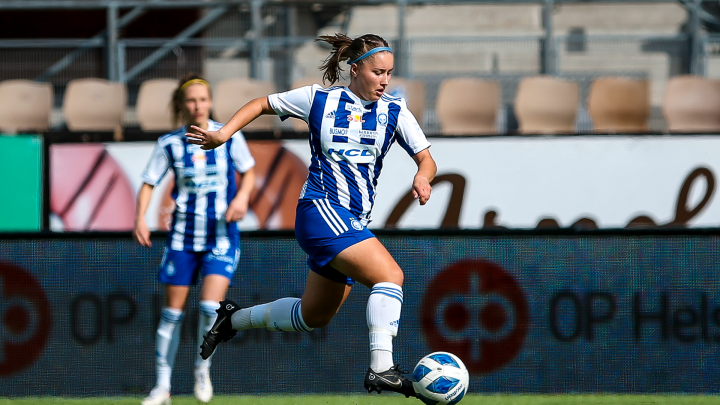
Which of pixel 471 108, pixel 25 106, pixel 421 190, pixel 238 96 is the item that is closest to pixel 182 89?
pixel 421 190

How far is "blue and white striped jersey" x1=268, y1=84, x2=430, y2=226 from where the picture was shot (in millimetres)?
4461

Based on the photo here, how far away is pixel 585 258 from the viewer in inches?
230

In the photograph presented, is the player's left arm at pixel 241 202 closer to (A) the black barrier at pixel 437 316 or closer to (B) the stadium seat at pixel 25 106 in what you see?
(A) the black barrier at pixel 437 316

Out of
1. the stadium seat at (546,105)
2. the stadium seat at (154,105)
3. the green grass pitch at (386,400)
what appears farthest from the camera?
the stadium seat at (154,105)

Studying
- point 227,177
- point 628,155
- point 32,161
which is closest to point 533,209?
point 628,155

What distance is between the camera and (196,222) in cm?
570

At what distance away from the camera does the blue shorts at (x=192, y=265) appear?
5617mm

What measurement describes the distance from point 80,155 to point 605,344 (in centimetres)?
614

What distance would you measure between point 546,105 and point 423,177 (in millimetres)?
7032

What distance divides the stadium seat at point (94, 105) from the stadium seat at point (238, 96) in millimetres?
1230

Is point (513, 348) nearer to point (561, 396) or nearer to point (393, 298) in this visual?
point (561, 396)

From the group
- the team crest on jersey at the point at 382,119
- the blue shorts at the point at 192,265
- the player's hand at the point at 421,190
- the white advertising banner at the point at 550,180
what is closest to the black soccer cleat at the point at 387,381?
the player's hand at the point at 421,190

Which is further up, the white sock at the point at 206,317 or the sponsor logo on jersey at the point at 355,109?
the sponsor logo on jersey at the point at 355,109

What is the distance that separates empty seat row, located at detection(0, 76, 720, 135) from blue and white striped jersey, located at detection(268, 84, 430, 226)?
20.0 ft
